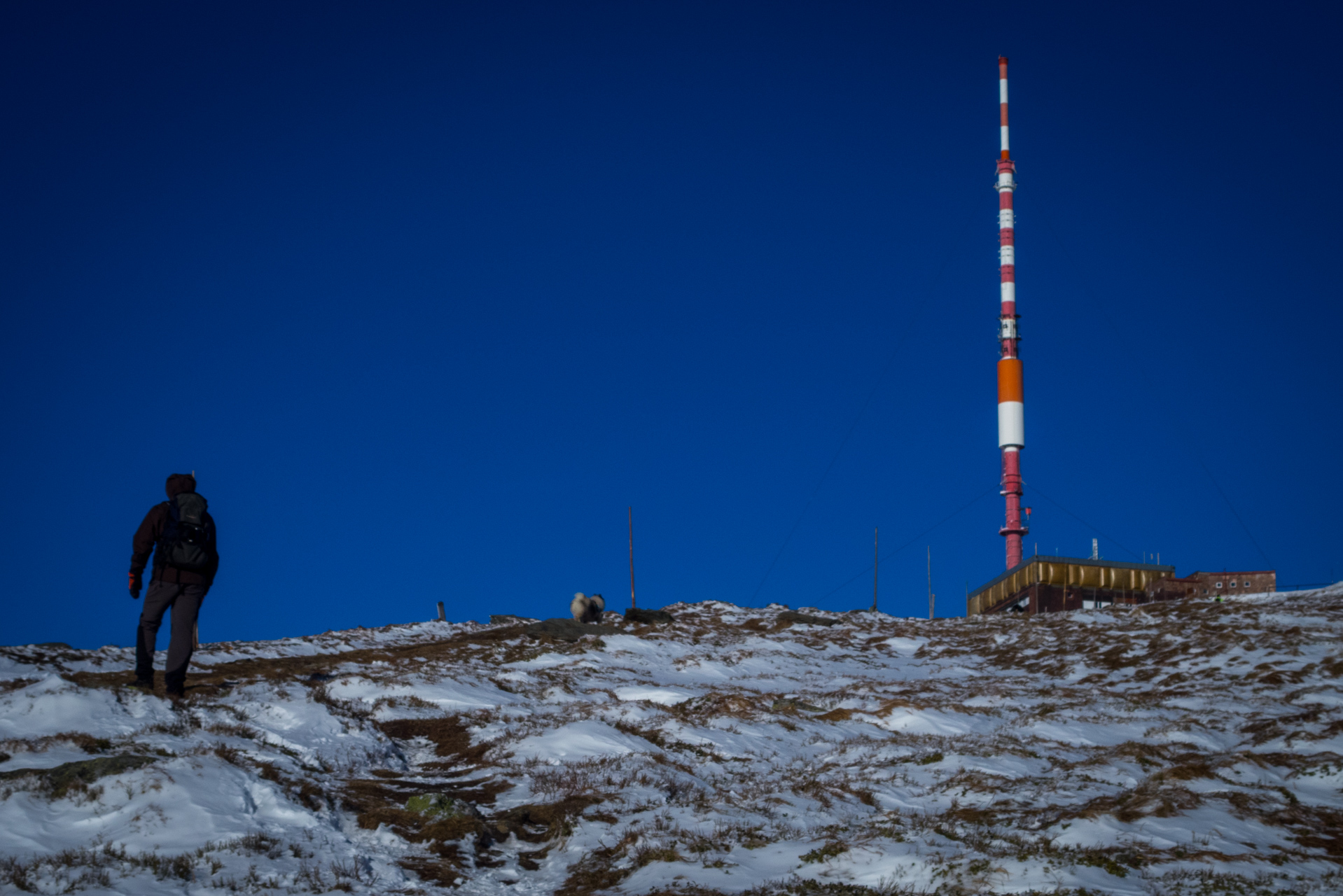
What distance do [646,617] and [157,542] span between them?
28296 mm

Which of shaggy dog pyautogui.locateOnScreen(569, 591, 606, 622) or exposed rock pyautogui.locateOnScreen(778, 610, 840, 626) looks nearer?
shaggy dog pyautogui.locateOnScreen(569, 591, 606, 622)

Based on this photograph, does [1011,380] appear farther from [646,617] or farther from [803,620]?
[646,617]

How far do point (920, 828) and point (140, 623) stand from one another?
10160mm

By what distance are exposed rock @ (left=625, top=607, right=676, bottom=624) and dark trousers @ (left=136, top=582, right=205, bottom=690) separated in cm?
2716

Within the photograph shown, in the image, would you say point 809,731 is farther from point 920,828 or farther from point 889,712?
point 920,828

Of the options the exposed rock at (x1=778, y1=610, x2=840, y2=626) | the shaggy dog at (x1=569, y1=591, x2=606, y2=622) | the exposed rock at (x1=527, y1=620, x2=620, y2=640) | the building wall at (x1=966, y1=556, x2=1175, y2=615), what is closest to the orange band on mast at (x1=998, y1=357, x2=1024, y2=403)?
the building wall at (x1=966, y1=556, x2=1175, y2=615)

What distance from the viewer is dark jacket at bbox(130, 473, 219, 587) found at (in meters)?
12.0

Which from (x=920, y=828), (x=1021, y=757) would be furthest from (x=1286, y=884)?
(x=1021, y=757)

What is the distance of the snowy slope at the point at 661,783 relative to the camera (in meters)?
6.83

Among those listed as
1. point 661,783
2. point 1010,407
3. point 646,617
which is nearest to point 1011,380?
point 1010,407

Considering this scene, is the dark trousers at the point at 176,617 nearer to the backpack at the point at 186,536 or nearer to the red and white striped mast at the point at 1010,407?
the backpack at the point at 186,536

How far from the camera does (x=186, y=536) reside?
12008mm

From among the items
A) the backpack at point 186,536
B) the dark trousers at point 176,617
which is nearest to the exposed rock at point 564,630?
the dark trousers at point 176,617

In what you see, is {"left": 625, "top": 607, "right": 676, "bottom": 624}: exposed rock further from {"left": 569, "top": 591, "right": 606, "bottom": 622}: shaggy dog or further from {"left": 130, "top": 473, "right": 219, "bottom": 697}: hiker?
{"left": 130, "top": 473, "right": 219, "bottom": 697}: hiker
